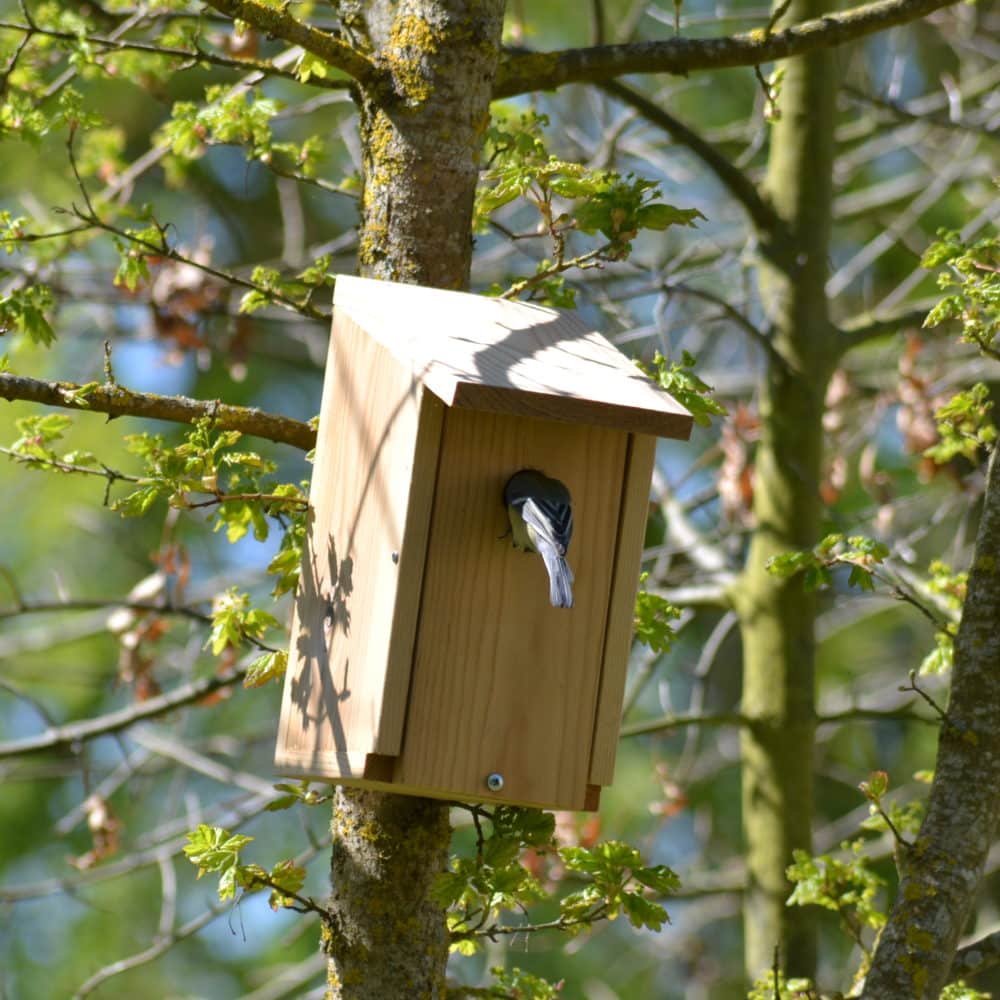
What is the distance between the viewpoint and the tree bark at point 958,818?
2551 mm

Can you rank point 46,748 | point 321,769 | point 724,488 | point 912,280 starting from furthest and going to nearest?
1. point 912,280
2. point 724,488
3. point 46,748
4. point 321,769

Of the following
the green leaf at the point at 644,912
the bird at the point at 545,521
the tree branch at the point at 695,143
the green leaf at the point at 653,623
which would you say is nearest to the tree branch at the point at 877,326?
the tree branch at the point at 695,143

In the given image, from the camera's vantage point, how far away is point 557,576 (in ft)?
7.10

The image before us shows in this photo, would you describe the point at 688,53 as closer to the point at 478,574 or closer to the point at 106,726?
the point at 478,574

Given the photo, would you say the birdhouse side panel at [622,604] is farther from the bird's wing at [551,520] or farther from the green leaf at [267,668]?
the green leaf at [267,668]

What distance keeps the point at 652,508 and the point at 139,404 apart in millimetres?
2792

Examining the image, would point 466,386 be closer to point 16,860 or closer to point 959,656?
point 959,656

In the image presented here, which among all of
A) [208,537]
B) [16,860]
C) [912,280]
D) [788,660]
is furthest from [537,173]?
[16,860]

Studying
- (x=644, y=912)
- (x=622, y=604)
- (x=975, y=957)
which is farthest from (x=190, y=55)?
(x=975, y=957)

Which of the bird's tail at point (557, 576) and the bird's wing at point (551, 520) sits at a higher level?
the bird's wing at point (551, 520)

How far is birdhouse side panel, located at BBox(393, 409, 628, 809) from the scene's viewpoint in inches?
92.9

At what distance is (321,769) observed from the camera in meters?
2.49

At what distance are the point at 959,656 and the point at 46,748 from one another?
8.52 feet

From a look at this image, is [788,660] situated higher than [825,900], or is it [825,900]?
[788,660]
